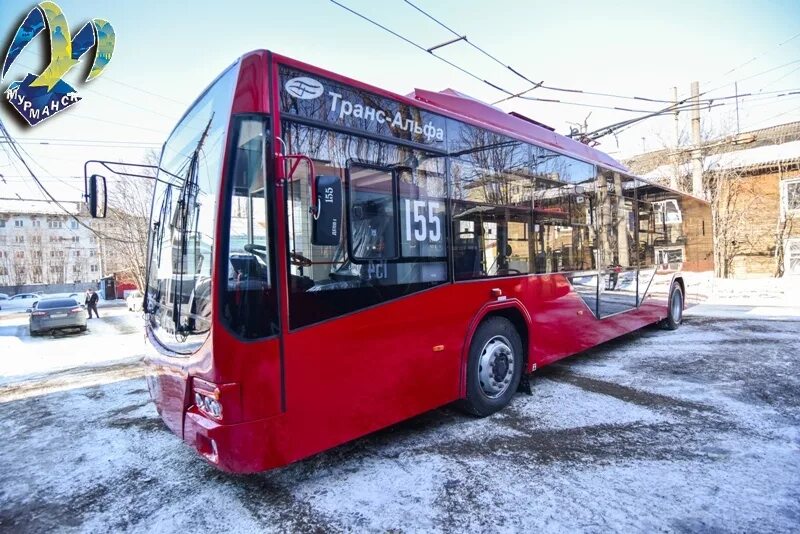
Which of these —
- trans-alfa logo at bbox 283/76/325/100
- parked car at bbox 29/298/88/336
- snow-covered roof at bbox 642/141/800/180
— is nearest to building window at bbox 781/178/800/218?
snow-covered roof at bbox 642/141/800/180

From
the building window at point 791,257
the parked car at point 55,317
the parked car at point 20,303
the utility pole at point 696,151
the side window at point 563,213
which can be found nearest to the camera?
the side window at point 563,213

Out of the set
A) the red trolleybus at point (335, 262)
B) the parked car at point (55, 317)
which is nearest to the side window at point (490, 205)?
the red trolleybus at point (335, 262)

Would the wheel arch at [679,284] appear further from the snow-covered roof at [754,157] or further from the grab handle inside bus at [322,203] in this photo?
the snow-covered roof at [754,157]

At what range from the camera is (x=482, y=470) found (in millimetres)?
3258

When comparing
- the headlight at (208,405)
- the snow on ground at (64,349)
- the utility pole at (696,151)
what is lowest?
the snow on ground at (64,349)

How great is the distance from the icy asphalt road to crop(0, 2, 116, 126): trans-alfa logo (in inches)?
290

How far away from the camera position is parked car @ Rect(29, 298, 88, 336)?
46.0 ft

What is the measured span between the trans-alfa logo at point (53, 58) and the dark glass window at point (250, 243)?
9.58 meters

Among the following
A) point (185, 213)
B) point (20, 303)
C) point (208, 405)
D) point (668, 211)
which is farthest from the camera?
point (20, 303)

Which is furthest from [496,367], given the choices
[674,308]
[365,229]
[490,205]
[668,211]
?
[674,308]

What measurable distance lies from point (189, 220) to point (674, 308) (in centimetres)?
967

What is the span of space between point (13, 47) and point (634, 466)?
12.8 m

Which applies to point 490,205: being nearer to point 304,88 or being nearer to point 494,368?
point 494,368

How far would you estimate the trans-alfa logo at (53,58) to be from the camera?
855cm
